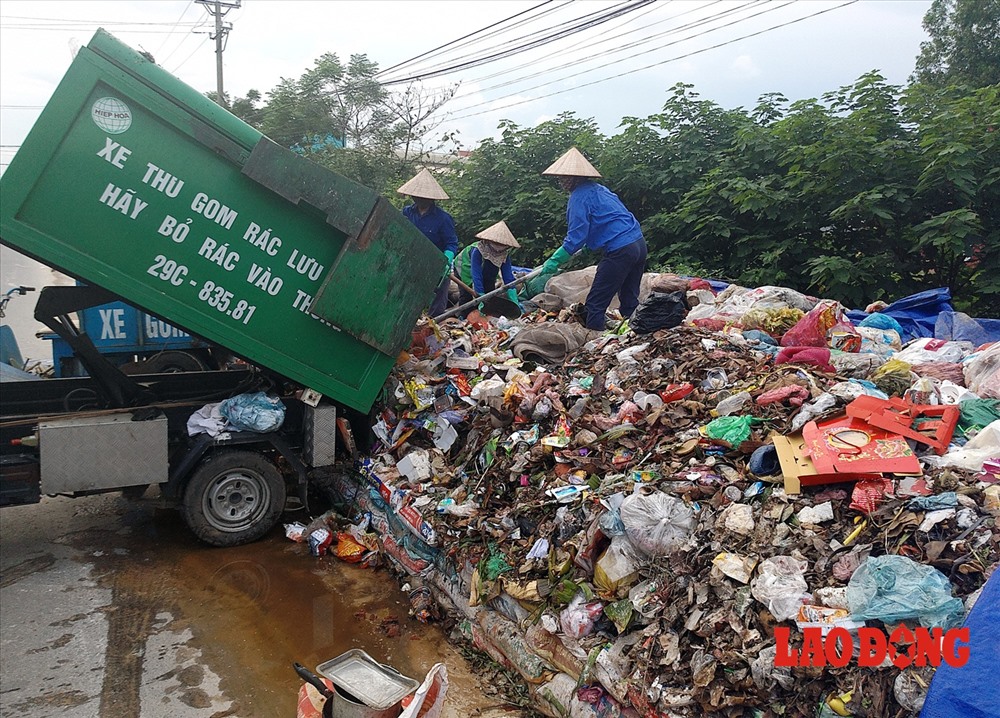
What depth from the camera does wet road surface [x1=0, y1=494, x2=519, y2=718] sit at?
3195mm

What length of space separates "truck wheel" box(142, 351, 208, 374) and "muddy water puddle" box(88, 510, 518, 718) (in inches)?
74.6

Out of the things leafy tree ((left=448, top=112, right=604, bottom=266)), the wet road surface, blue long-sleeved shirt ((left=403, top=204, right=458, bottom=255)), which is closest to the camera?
the wet road surface

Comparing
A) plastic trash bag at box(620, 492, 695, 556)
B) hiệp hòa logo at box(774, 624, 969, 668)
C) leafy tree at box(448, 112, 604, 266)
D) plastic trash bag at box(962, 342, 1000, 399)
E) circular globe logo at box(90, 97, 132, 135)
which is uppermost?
leafy tree at box(448, 112, 604, 266)

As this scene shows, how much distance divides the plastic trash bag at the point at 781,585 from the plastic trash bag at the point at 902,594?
0.17 metres

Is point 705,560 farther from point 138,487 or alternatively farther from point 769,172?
point 769,172

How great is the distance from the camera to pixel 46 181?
12.6ft

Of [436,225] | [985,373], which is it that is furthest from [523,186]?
[985,373]

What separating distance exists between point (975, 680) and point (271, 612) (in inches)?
133

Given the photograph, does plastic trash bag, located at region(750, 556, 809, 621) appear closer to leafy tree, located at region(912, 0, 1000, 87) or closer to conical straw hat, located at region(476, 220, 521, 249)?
conical straw hat, located at region(476, 220, 521, 249)

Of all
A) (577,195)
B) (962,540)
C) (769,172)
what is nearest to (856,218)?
(769,172)

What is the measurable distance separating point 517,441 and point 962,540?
2.34 meters

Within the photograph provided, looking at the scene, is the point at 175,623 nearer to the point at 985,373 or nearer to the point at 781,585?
the point at 781,585

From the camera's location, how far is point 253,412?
4641mm

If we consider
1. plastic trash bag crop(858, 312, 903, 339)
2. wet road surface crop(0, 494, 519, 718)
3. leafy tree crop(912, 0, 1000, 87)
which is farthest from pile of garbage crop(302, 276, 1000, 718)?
leafy tree crop(912, 0, 1000, 87)
